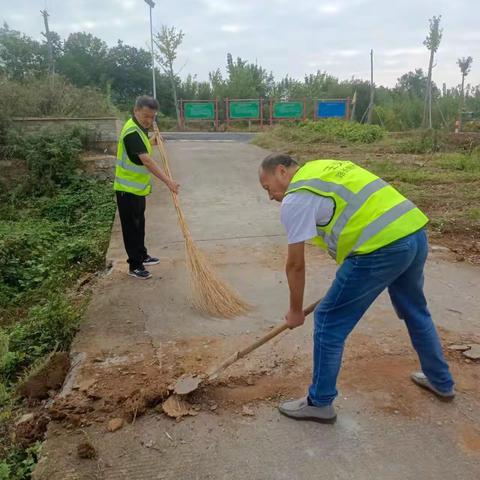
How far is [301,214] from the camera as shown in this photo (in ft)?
6.88

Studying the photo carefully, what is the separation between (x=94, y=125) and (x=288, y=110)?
1584 cm

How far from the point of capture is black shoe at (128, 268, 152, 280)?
14.5 feet

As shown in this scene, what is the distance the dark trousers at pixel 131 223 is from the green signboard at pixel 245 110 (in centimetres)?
2033

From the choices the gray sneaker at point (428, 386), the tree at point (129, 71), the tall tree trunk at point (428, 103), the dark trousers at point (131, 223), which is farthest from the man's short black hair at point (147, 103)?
the tree at point (129, 71)

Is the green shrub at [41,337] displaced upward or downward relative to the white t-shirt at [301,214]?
downward

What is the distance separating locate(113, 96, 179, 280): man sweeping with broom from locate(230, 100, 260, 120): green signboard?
20278mm

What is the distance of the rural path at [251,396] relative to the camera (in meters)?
2.18

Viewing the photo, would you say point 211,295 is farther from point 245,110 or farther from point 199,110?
point 199,110

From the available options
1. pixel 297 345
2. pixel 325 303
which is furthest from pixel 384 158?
pixel 325 303

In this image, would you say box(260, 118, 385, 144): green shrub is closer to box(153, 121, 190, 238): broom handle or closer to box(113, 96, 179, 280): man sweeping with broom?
box(153, 121, 190, 238): broom handle

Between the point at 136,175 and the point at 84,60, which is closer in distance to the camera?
the point at 136,175

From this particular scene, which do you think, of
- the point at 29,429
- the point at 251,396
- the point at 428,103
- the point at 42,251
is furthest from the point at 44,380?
the point at 428,103

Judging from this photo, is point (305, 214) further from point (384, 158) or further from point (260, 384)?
point (384, 158)

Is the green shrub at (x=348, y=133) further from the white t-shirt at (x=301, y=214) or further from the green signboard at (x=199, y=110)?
the white t-shirt at (x=301, y=214)
